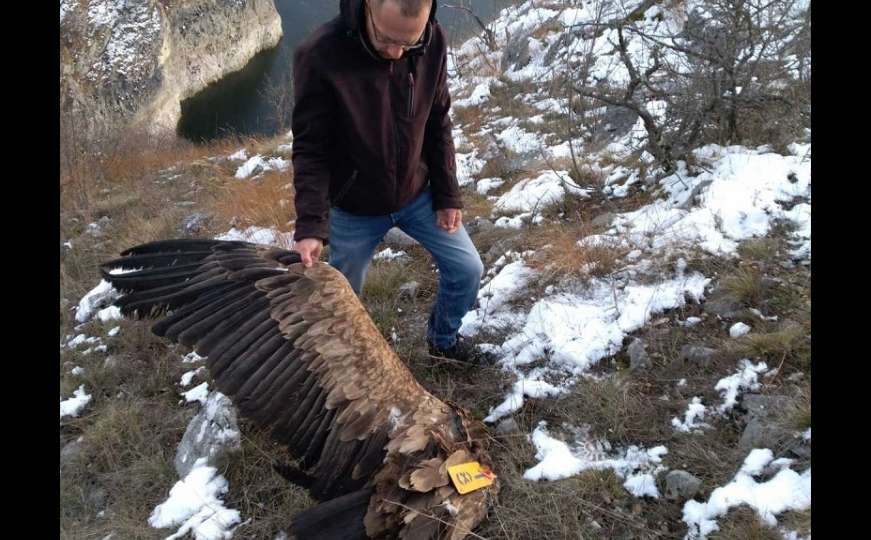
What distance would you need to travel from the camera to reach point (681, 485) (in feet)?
7.31

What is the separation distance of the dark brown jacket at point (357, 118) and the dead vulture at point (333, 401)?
0.39 m

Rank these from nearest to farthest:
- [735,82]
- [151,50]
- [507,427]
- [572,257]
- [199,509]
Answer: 1. [199,509]
2. [507,427]
3. [572,257]
4. [735,82]
5. [151,50]

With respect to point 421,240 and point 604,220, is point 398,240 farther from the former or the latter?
point 421,240

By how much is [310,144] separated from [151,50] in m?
32.5

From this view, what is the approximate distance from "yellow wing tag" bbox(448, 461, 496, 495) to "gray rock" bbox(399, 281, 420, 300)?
1976mm

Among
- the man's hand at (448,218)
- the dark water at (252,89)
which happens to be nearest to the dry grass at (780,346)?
the man's hand at (448,218)

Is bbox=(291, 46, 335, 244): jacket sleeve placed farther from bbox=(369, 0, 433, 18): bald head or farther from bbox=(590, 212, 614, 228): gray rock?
bbox=(590, 212, 614, 228): gray rock

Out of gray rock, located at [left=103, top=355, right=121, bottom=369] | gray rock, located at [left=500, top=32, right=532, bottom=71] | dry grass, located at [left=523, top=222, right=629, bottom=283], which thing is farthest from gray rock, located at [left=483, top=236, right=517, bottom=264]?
gray rock, located at [left=500, top=32, right=532, bottom=71]

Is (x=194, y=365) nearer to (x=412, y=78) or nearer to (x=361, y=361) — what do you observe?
(x=361, y=361)

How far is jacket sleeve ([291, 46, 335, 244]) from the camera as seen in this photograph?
2461 mm

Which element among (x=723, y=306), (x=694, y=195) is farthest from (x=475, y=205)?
(x=723, y=306)

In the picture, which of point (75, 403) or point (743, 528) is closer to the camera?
point (743, 528)

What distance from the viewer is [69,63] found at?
23.7 meters
